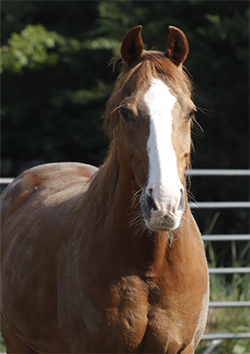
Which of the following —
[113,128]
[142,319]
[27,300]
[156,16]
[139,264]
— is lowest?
[27,300]

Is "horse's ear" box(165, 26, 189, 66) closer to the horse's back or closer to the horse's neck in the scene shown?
the horse's neck

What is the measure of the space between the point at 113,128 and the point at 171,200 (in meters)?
0.70

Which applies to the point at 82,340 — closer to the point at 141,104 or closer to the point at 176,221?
the point at 176,221

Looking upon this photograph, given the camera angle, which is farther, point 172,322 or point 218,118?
point 218,118

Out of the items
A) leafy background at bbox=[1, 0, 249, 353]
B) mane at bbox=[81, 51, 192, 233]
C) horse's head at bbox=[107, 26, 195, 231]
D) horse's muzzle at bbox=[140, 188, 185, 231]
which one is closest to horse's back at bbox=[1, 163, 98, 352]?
mane at bbox=[81, 51, 192, 233]

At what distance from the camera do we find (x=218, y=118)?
30.7ft

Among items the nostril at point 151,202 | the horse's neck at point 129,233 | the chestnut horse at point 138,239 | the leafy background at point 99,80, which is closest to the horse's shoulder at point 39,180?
the chestnut horse at point 138,239

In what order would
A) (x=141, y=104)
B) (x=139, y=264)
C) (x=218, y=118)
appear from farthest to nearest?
(x=218, y=118)
(x=139, y=264)
(x=141, y=104)

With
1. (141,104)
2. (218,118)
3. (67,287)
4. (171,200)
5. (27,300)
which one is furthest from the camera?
(218,118)

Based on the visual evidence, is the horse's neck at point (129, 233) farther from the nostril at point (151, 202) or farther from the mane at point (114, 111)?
the nostril at point (151, 202)

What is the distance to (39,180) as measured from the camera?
12.1ft

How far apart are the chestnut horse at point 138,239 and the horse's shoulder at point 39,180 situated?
861 millimetres

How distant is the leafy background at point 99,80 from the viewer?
841cm

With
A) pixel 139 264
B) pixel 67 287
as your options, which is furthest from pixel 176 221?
pixel 67 287
